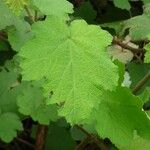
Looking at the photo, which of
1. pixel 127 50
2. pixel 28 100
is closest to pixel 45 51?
pixel 28 100

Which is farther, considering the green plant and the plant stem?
the plant stem

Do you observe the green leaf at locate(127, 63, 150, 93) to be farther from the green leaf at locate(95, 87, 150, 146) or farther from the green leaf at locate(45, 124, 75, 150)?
the green leaf at locate(95, 87, 150, 146)

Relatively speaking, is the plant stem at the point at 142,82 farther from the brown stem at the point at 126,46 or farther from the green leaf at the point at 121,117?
the brown stem at the point at 126,46

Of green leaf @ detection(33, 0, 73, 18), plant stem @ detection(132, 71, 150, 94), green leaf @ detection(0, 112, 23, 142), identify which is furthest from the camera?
green leaf @ detection(0, 112, 23, 142)

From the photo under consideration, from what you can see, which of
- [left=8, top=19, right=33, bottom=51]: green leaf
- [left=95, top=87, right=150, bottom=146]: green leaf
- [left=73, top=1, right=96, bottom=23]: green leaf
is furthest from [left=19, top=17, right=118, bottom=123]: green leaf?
[left=73, top=1, right=96, bottom=23]: green leaf

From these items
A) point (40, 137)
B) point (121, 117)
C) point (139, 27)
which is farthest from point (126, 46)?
point (121, 117)

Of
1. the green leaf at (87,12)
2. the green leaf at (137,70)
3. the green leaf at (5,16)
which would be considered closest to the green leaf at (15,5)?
the green leaf at (5,16)

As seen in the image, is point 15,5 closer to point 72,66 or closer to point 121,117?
point 72,66

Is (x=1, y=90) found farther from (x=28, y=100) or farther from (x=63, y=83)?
(x=63, y=83)
